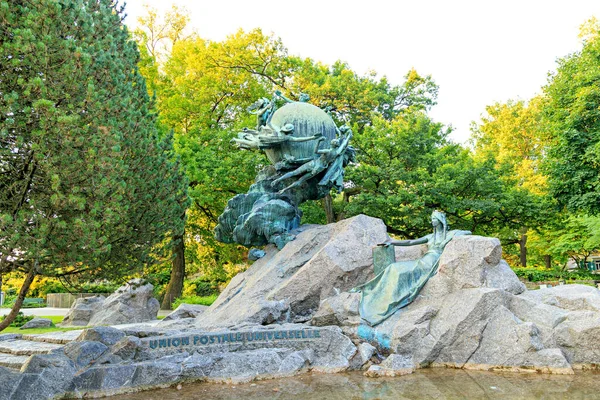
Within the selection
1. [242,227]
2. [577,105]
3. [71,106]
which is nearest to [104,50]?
[71,106]

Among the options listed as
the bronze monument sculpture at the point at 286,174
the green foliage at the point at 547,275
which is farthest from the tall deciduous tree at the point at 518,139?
the bronze monument sculpture at the point at 286,174

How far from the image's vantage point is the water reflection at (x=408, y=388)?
249 inches

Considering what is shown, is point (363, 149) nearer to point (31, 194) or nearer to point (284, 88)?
point (284, 88)

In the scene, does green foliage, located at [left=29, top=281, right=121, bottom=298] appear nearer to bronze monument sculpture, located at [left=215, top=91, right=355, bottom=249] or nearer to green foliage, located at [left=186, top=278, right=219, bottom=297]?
green foliage, located at [left=186, top=278, right=219, bottom=297]

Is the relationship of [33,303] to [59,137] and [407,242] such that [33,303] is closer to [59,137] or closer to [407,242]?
[407,242]

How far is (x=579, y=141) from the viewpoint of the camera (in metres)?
18.3

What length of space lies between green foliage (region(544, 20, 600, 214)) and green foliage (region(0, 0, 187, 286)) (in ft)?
52.0

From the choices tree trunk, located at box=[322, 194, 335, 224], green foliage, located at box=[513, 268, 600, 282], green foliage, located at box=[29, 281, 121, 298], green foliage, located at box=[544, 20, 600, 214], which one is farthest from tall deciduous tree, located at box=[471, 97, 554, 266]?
green foliage, located at box=[29, 281, 121, 298]

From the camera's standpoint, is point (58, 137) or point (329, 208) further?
point (329, 208)

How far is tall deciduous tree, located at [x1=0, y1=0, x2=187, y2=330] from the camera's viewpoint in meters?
5.79

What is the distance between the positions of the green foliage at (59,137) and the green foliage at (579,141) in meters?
15.9

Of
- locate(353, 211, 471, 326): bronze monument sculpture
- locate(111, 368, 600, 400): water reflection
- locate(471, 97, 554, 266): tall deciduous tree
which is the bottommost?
locate(111, 368, 600, 400): water reflection

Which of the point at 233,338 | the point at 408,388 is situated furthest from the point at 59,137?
the point at 408,388

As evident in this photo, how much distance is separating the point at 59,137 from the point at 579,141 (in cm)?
1768
